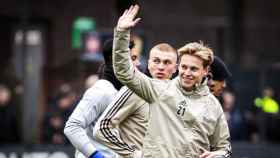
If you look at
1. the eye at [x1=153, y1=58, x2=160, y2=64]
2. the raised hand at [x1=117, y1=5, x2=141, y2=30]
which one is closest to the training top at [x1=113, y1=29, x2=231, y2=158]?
the raised hand at [x1=117, y1=5, x2=141, y2=30]

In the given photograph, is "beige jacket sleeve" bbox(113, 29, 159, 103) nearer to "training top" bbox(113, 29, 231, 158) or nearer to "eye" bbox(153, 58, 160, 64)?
"training top" bbox(113, 29, 231, 158)

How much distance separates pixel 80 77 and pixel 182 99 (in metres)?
7.97

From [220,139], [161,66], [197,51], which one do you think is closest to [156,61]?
[161,66]

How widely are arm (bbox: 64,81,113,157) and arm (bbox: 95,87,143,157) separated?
493 mm

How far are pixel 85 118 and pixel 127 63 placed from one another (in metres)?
1.39

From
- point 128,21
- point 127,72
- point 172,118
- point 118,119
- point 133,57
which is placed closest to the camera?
point 128,21

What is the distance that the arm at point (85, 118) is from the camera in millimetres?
6686

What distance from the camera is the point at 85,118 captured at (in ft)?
22.2

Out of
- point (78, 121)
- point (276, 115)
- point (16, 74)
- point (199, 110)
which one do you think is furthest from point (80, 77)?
point (199, 110)

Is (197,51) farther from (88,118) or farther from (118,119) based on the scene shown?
(88,118)

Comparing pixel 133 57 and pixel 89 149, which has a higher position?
pixel 133 57

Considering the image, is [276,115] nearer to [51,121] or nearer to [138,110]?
[51,121]

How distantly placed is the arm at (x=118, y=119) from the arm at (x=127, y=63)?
1.23 feet

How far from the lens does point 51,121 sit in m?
13.0
